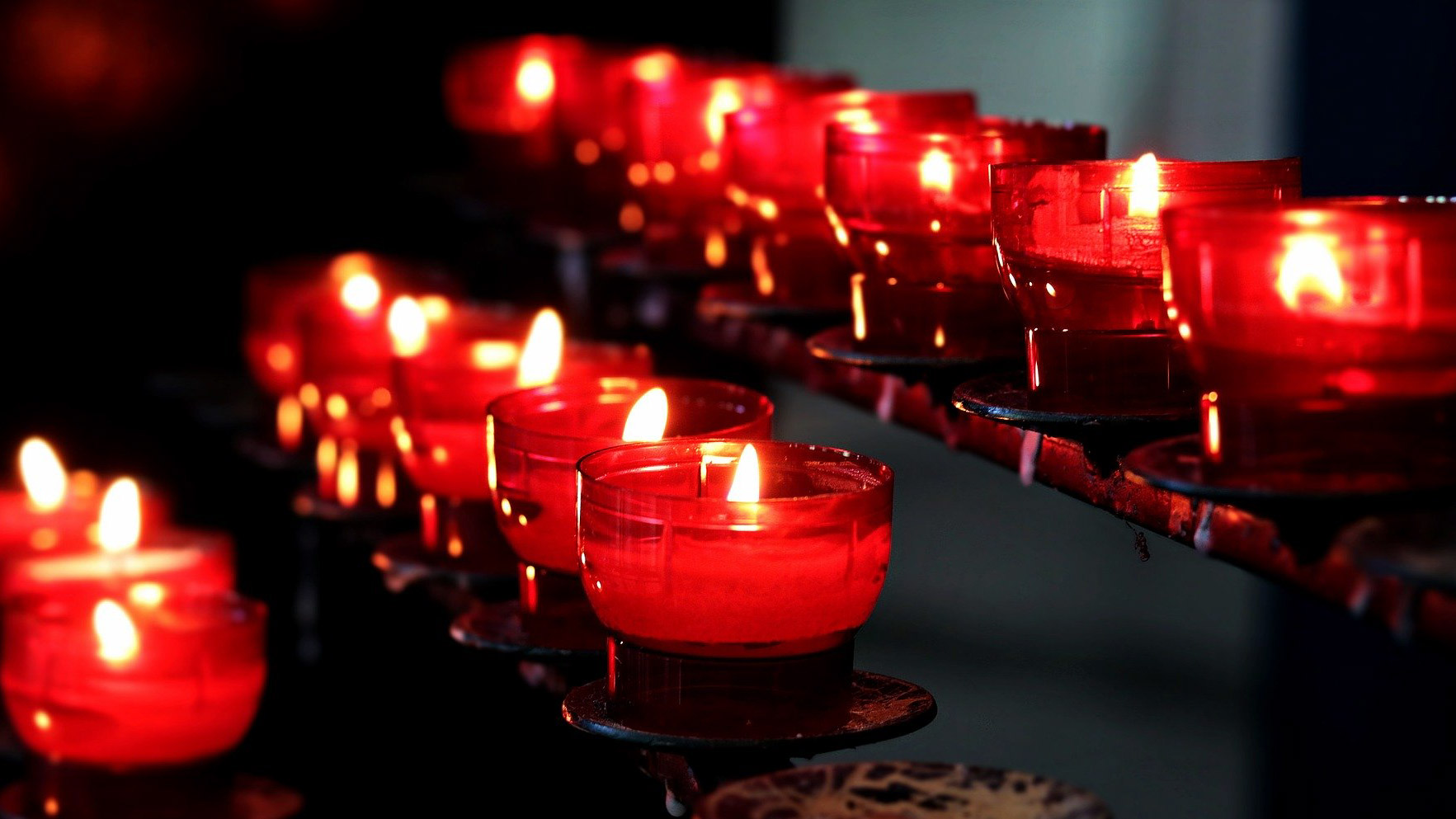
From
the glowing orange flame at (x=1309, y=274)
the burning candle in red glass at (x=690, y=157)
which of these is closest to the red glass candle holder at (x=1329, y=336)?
the glowing orange flame at (x=1309, y=274)

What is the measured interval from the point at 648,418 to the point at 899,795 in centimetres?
23

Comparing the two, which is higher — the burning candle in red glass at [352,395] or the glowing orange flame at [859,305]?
the glowing orange flame at [859,305]

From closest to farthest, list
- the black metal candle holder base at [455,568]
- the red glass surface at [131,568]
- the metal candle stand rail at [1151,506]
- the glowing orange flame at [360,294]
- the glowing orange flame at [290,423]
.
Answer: the metal candle stand rail at [1151,506] → the black metal candle holder base at [455,568] → the red glass surface at [131,568] → the glowing orange flame at [360,294] → the glowing orange flame at [290,423]

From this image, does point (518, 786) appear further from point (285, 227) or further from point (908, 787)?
point (285, 227)

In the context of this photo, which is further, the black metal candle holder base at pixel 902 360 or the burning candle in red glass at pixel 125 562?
the burning candle in red glass at pixel 125 562

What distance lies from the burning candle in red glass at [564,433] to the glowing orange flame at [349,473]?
0.43 metres

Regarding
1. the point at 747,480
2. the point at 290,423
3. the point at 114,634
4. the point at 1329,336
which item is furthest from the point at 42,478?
the point at 1329,336

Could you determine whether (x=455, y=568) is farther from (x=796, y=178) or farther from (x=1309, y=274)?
(x=1309, y=274)

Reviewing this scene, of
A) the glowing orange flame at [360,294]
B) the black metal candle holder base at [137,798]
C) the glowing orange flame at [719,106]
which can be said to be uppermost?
the glowing orange flame at [719,106]

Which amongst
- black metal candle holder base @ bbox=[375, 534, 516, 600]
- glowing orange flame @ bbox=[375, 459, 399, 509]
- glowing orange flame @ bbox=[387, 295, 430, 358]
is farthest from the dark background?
black metal candle holder base @ bbox=[375, 534, 516, 600]

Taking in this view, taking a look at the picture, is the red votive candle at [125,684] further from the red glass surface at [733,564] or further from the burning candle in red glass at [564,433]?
the red glass surface at [733,564]

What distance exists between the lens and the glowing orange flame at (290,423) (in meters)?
1.46

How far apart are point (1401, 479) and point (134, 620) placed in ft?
2.40

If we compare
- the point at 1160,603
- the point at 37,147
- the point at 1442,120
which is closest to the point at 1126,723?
the point at 1160,603
